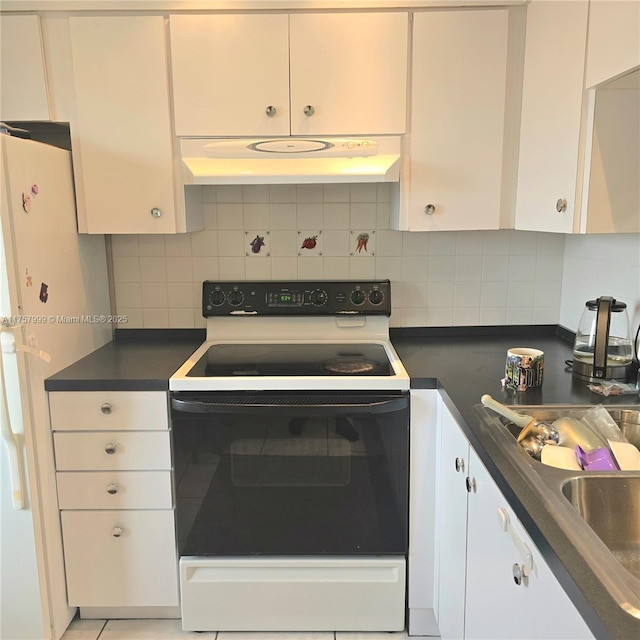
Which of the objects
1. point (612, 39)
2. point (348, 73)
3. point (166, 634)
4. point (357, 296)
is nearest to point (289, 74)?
point (348, 73)

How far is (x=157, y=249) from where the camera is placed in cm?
229

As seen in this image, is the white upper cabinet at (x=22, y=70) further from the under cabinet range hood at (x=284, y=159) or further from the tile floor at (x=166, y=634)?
the tile floor at (x=166, y=634)

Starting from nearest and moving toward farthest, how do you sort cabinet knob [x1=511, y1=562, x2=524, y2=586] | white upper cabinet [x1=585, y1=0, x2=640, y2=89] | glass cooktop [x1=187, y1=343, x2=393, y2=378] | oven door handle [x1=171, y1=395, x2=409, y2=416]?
cabinet knob [x1=511, y1=562, x2=524, y2=586]
white upper cabinet [x1=585, y1=0, x2=640, y2=89]
oven door handle [x1=171, y1=395, x2=409, y2=416]
glass cooktop [x1=187, y1=343, x2=393, y2=378]

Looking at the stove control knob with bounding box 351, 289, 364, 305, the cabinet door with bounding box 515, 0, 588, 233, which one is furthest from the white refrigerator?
the cabinet door with bounding box 515, 0, 588, 233

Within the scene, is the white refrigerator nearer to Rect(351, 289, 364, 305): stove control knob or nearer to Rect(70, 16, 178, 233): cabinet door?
Rect(70, 16, 178, 233): cabinet door

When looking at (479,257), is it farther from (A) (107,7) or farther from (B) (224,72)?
(A) (107,7)

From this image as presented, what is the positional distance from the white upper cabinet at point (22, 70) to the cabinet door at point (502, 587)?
71.8 inches

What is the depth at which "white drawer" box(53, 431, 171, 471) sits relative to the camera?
5.97ft

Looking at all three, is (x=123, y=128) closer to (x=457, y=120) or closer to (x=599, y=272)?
(x=457, y=120)

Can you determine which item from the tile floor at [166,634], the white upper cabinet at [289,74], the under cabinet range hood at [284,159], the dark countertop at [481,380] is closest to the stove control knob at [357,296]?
the dark countertop at [481,380]

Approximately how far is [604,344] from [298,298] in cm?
111

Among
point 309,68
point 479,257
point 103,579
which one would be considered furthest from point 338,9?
point 103,579

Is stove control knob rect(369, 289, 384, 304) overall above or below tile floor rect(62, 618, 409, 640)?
above

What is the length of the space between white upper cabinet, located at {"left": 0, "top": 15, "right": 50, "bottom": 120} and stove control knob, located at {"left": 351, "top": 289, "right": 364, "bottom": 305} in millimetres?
1274
